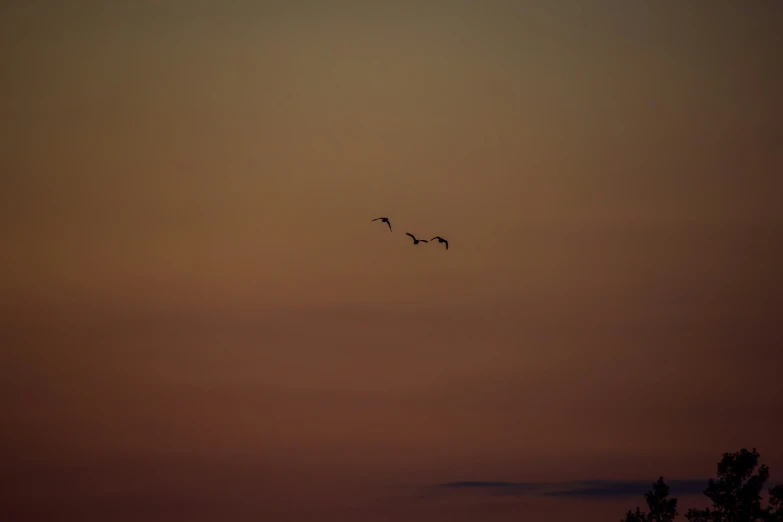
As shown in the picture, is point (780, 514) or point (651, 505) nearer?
point (780, 514)

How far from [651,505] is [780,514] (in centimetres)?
1791

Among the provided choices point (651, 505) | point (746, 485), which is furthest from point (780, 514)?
point (651, 505)

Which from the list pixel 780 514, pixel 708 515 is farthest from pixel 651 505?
pixel 780 514

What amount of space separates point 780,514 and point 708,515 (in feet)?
25.3

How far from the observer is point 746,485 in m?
95.8

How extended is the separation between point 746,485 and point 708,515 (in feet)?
13.2

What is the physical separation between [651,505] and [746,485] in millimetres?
13510

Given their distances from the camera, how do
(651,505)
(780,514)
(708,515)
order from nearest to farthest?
(780,514) < (708,515) < (651,505)

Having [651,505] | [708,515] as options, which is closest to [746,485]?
[708,515]

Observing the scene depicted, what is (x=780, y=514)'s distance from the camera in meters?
91.2

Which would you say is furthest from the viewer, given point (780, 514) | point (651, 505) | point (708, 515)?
point (651, 505)

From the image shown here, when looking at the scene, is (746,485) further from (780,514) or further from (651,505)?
(651,505)

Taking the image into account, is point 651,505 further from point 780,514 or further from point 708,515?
point 780,514

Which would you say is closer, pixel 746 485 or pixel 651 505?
pixel 746 485
